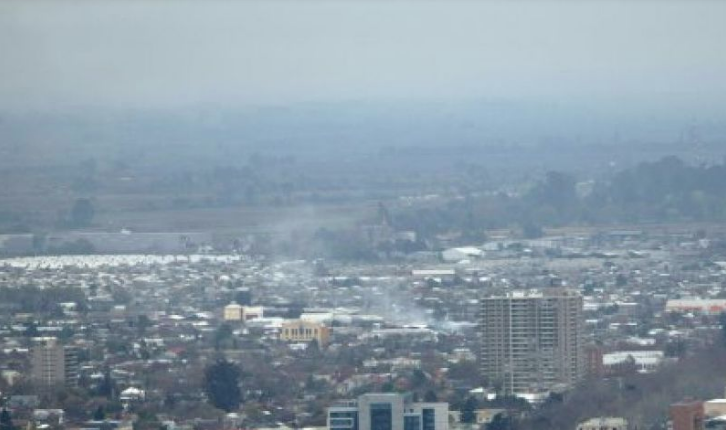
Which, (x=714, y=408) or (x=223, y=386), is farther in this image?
(x=223, y=386)

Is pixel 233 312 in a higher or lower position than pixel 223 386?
higher

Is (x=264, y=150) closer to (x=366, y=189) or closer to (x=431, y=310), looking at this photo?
(x=366, y=189)

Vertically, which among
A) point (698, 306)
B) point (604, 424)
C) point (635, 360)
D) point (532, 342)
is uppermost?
point (698, 306)

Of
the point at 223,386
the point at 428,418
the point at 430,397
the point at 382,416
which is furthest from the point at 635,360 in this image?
the point at 382,416

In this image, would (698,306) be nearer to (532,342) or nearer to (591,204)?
(532,342)

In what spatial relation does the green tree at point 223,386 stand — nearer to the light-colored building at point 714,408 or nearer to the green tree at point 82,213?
the light-colored building at point 714,408

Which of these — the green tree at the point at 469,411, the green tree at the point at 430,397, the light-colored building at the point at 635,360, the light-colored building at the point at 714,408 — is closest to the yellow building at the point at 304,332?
the light-colored building at the point at 635,360
